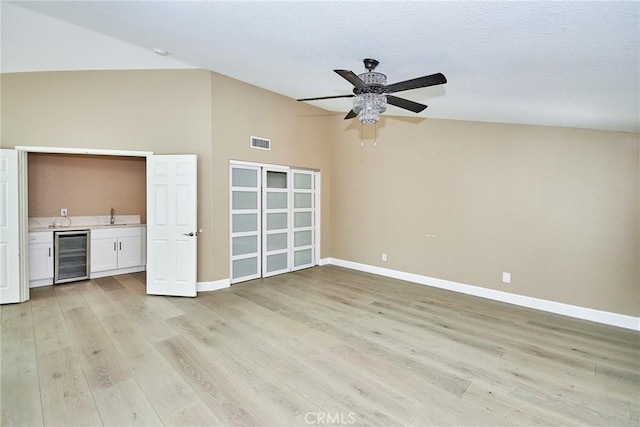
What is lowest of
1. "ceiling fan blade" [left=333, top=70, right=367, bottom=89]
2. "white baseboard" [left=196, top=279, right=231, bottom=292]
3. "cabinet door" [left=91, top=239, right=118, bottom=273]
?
"white baseboard" [left=196, top=279, right=231, bottom=292]

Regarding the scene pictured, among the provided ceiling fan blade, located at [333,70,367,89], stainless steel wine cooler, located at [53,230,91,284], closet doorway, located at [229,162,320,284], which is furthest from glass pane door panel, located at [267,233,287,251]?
ceiling fan blade, located at [333,70,367,89]

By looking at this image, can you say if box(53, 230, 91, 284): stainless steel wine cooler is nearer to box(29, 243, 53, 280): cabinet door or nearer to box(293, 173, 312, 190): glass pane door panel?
box(29, 243, 53, 280): cabinet door

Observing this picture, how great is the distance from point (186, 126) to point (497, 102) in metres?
4.27

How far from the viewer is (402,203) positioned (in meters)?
5.56

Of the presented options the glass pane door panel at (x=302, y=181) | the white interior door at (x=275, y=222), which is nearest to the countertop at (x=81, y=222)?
the white interior door at (x=275, y=222)

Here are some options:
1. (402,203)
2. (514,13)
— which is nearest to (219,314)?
(402,203)

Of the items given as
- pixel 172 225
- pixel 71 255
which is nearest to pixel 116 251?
pixel 71 255

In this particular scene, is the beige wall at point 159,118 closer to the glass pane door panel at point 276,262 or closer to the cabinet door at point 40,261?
the glass pane door panel at point 276,262

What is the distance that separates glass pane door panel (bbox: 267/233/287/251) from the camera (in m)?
5.69

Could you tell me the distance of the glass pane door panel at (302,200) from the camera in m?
6.17

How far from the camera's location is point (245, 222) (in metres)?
5.30

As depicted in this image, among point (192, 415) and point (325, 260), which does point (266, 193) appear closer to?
point (325, 260)

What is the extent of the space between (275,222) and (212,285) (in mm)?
1657

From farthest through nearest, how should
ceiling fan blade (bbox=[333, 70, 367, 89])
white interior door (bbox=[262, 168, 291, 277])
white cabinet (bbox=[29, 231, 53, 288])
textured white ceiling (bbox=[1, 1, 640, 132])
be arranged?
white interior door (bbox=[262, 168, 291, 277]), white cabinet (bbox=[29, 231, 53, 288]), ceiling fan blade (bbox=[333, 70, 367, 89]), textured white ceiling (bbox=[1, 1, 640, 132])
